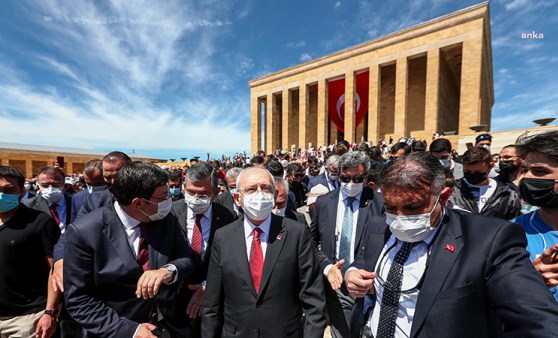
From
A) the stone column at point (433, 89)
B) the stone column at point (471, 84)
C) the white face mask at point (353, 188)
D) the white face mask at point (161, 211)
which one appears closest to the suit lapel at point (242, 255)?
the white face mask at point (161, 211)

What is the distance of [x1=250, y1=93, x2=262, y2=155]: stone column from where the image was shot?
114ft

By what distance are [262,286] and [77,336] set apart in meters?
1.97

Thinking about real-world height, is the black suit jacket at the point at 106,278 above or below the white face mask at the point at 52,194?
below

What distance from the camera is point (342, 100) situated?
2867cm

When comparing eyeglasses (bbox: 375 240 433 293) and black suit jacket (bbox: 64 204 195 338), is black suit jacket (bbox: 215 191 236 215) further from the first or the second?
eyeglasses (bbox: 375 240 433 293)

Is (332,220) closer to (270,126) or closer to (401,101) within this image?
(401,101)

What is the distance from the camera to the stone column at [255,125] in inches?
1367

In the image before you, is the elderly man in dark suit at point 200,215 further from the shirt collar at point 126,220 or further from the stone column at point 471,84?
the stone column at point 471,84

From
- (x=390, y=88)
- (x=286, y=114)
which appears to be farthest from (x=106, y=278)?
(x=286, y=114)

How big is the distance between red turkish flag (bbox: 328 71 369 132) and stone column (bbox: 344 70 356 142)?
906 millimetres

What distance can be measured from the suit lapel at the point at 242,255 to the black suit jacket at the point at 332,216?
1.22 metres

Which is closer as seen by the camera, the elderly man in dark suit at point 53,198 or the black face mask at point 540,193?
the black face mask at point 540,193

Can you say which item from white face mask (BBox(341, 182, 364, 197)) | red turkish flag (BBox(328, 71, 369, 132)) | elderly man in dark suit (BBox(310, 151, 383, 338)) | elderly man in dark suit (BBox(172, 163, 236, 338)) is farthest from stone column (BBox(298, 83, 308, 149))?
elderly man in dark suit (BBox(172, 163, 236, 338))

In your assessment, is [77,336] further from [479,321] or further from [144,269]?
Answer: [479,321]
